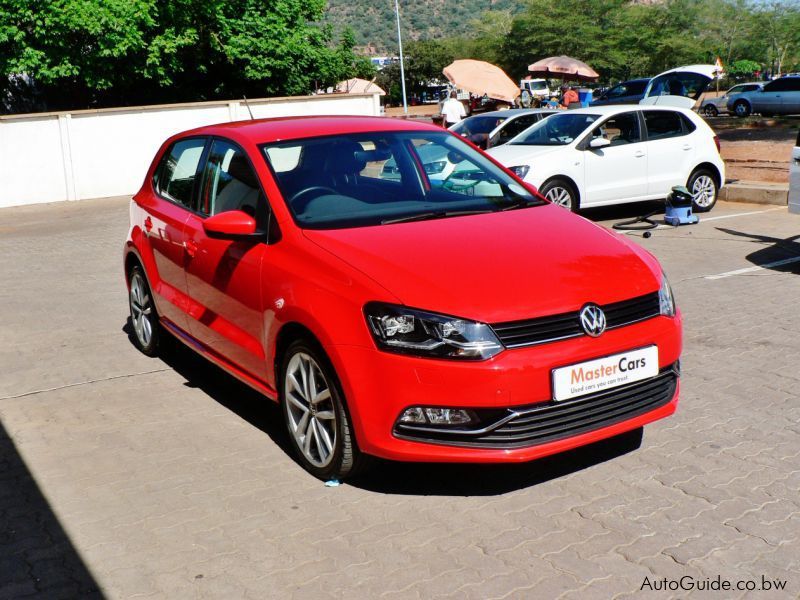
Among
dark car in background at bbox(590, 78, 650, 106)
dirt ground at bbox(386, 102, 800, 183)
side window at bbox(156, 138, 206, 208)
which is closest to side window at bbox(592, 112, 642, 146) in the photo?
dirt ground at bbox(386, 102, 800, 183)

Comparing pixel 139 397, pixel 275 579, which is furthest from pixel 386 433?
pixel 139 397

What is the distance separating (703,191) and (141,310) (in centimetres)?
929

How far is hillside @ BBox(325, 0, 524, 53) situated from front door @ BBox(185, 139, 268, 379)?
129 meters

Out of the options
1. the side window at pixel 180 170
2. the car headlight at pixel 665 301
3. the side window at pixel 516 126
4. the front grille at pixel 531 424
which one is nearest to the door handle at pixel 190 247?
the side window at pixel 180 170

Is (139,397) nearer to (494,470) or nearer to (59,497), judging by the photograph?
(59,497)

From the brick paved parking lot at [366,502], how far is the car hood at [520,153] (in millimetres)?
5883

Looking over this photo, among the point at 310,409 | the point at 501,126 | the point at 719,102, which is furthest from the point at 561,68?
the point at 310,409

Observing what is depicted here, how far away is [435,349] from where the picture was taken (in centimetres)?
381

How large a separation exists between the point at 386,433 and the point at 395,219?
124cm

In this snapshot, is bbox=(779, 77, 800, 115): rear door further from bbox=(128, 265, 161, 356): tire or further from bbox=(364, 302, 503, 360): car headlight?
bbox=(364, 302, 503, 360): car headlight

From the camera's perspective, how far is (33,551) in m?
3.91

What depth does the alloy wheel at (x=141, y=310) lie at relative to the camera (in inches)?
265

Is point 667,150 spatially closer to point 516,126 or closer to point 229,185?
point 516,126

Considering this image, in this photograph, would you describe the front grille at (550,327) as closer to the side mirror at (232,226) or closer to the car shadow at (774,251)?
the side mirror at (232,226)
